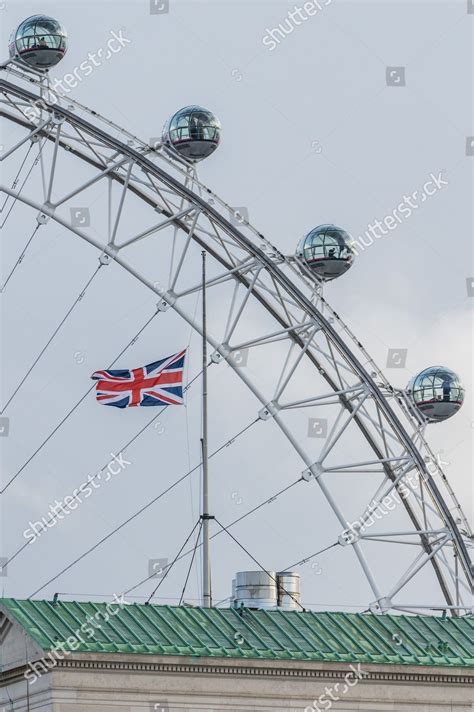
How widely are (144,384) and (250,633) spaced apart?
15708mm

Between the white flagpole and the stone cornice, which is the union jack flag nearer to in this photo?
the white flagpole

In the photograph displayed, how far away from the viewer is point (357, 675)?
211ft

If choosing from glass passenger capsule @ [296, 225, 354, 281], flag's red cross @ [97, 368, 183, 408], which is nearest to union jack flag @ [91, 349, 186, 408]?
flag's red cross @ [97, 368, 183, 408]

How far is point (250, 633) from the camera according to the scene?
64.6 metres

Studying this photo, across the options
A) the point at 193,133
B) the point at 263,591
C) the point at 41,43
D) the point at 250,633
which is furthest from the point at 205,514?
the point at 41,43

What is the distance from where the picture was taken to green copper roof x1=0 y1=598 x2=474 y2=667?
202ft

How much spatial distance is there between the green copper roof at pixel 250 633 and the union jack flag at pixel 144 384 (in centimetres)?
1341

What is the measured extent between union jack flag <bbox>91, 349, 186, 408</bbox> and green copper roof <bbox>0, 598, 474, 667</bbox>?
1341cm

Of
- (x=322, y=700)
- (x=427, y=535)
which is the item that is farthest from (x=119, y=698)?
(x=427, y=535)

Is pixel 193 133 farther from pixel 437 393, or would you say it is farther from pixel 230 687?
pixel 230 687

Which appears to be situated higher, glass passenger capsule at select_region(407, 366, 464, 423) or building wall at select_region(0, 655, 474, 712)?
glass passenger capsule at select_region(407, 366, 464, 423)

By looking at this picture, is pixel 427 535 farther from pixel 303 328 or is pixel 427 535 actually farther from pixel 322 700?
pixel 322 700

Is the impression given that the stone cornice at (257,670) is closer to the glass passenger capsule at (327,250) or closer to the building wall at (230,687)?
the building wall at (230,687)

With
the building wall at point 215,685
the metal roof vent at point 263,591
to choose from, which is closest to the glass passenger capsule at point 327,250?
the metal roof vent at point 263,591
